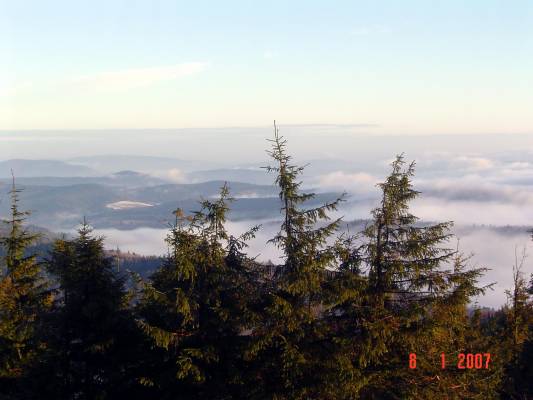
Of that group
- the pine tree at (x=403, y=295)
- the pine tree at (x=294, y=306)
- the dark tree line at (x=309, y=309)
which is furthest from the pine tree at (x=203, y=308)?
the pine tree at (x=403, y=295)

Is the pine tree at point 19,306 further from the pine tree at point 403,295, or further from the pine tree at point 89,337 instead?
the pine tree at point 403,295

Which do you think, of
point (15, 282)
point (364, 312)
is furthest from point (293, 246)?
point (15, 282)

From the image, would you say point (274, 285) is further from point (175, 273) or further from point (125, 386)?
point (125, 386)

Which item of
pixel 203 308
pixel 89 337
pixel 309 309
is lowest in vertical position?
pixel 89 337

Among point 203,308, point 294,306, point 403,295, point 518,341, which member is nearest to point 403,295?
point 403,295

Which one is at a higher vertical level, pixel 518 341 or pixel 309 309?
pixel 309 309
